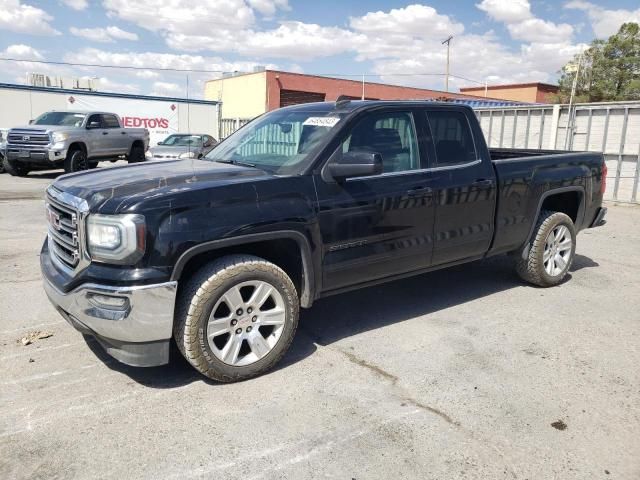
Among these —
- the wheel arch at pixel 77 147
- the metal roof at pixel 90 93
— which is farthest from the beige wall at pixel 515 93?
the wheel arch at pixel 77 147

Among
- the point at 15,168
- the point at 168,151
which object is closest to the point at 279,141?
the point at 168,151

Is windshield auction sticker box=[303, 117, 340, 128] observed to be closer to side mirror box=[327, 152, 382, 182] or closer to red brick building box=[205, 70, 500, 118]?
side mirror box=[327, 152, 382, 182]

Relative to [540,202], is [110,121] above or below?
above

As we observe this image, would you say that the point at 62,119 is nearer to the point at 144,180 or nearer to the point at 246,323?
the point at 144,180

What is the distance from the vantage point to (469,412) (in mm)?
3275

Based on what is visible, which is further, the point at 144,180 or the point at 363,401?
the point at 144,180

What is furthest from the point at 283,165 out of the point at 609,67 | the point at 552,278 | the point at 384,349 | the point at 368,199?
the point at 609,67

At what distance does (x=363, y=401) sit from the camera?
3.39 metres

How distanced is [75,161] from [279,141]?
13.4 metres

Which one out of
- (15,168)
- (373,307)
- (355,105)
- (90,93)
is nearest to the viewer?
(355,105)

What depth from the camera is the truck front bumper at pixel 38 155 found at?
15125mm

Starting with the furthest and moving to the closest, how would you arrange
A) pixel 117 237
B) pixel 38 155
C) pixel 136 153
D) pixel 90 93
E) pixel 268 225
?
pixel 90 93 → pixel 136 153 → pixel 38 155 → pixel 268 225 → pixel 117 237

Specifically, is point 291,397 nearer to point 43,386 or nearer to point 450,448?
point 450,448

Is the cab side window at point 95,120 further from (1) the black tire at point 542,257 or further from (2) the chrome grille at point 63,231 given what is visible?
(1) the black tire at point 542,257
